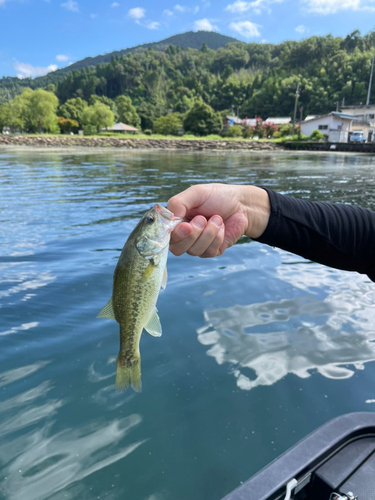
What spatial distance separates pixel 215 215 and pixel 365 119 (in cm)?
10672

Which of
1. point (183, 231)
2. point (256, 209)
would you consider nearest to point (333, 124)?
point (256, 209)

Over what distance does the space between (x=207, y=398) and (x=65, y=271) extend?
4237 mm

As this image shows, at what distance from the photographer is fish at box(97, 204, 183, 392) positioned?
7.34 feet

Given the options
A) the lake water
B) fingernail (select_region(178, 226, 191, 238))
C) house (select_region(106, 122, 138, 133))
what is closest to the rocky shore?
house (select_region(106, 122, 138, 133))

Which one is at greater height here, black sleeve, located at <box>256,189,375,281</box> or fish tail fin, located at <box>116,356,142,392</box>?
black sleeve, located at <box>256,189,375,281</box>

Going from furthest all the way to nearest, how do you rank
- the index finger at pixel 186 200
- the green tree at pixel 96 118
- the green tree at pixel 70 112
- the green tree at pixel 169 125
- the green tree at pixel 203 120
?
the green tree at pixel 70 112 → the green tree at pixel 96 118 → the green tree at pixel 169 125 → the green tree at pixel 203 120 → the index finger at pixel 186 200

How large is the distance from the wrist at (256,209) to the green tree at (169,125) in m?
99.7

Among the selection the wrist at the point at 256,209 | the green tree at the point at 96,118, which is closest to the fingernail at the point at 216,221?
the wrist at the point at 256,209

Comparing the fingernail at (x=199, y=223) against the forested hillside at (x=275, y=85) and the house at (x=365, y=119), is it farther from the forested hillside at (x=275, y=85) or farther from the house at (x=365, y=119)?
the forested hillside at (x=275, y=85)

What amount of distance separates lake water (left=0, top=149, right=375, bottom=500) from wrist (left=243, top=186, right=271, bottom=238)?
1.98 m

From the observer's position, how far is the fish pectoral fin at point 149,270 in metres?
2.26

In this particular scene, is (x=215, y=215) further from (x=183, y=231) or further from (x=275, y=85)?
(x=275, y=85)

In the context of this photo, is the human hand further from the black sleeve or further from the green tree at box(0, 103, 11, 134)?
the green tree at box(0, 103, 11, 134)

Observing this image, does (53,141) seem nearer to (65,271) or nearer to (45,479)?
(65,271)
